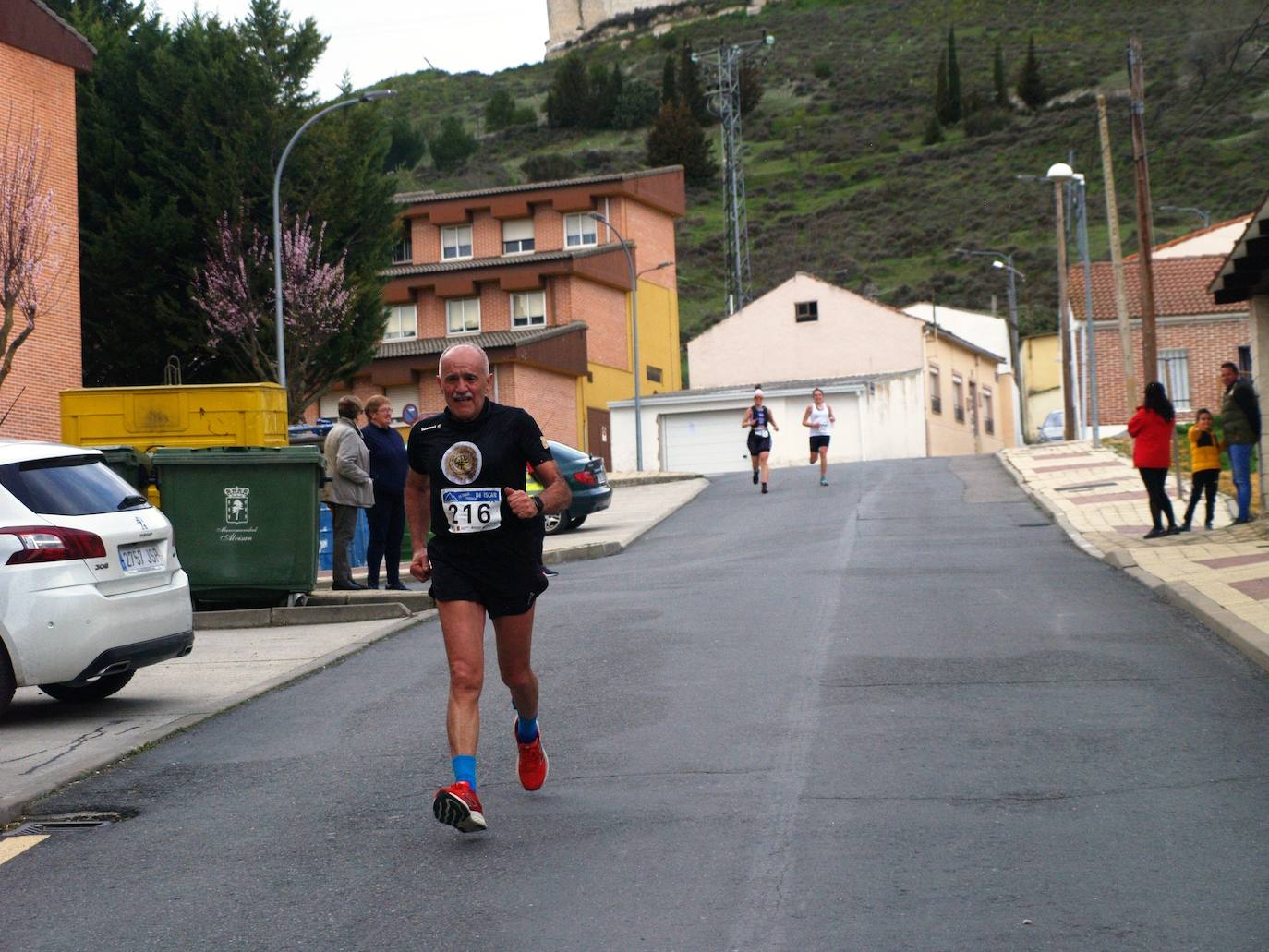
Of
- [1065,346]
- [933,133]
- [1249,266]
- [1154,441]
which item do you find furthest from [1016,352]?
[933,133]

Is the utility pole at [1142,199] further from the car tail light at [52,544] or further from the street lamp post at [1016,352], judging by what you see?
the car tail light at [52,544]

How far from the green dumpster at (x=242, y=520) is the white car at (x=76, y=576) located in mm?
4578

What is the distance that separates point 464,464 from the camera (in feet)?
20.6

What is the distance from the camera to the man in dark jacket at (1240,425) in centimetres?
1773

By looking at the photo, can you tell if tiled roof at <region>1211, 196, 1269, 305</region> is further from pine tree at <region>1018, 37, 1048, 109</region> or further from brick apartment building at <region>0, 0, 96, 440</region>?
pine tree at <region>1018, 37, 1048, 109</region>

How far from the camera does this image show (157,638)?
9234 millimetres

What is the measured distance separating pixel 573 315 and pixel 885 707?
50.4 meters

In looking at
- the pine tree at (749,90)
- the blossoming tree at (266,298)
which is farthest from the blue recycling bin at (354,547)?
the pine tree at (749,90)

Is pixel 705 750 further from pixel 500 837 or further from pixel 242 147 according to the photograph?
pixel 242 147

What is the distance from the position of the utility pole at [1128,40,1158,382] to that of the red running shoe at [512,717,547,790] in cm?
2599

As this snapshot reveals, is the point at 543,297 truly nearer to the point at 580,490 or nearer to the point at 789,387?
the point at 789,387

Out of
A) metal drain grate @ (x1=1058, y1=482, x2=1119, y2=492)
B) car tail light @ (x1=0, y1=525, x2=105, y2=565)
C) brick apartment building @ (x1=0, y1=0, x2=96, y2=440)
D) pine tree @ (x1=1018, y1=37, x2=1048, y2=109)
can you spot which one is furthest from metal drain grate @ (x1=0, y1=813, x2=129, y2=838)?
pine tree @ (x1=1018, y1=37, x2=1048, y2=109)

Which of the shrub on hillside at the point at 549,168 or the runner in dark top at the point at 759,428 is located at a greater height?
the shrub on hillside at the point at 549,168

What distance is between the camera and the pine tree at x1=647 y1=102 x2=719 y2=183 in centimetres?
11631
